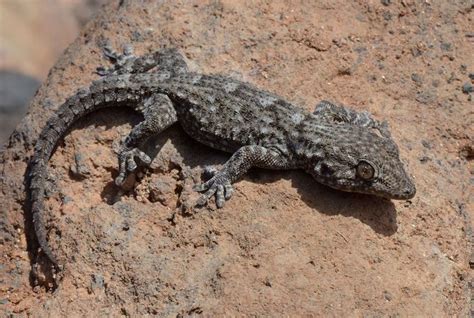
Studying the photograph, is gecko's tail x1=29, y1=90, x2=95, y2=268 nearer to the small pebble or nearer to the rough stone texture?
the rough stone texture

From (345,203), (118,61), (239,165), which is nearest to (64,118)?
(118,61)

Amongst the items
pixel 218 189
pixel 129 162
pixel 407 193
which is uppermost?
pixel 129 162

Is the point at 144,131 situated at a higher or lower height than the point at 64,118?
lower

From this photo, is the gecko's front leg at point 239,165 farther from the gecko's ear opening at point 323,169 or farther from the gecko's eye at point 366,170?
the gecko's eye at point 366,170

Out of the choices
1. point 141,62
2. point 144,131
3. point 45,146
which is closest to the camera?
A: point 144,131

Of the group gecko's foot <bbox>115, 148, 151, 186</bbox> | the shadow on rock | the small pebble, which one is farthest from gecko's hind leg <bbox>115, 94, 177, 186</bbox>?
the small pebble

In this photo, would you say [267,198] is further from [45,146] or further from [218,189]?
[45,146]

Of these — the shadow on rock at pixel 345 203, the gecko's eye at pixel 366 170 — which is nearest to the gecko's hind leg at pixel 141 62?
the shadow on rock at pixel 345 203

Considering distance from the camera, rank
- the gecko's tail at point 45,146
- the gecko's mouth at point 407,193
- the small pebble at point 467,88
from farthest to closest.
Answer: the small pebble at point 467,88, the gecko's tail at point 45,146, the gecko's mouth at point 407,193
